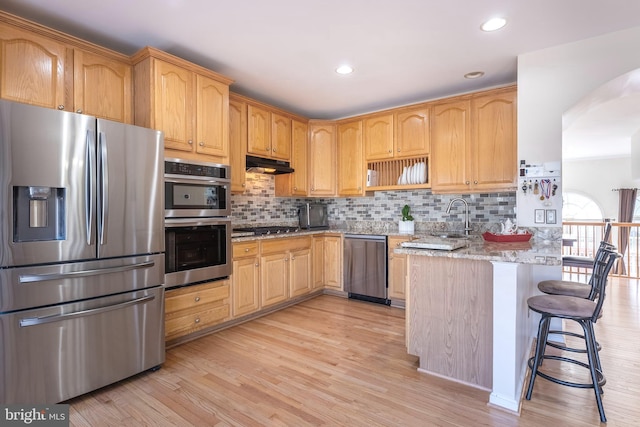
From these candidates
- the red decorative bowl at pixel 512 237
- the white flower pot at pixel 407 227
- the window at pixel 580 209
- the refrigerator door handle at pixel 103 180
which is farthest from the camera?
the window at pixel 580 209

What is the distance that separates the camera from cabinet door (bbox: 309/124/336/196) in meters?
4.42

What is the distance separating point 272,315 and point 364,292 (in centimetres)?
116

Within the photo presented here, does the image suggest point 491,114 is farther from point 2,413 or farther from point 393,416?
point 2,413

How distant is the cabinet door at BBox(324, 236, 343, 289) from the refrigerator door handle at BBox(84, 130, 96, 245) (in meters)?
2.78

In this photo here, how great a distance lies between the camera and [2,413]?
1691mm

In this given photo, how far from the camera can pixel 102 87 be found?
2.46 metres

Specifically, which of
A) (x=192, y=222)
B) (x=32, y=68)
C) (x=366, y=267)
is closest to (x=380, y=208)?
(x=366, y=267)

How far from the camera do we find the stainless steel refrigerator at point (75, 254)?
5.65ft

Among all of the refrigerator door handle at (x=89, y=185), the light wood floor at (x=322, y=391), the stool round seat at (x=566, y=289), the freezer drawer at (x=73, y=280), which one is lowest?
the light wood floor at (x=322, y=391)

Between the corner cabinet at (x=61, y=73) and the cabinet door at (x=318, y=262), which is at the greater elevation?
the corner cabinet at (x=61, y=73)

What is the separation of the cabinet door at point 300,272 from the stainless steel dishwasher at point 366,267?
1.58 feet

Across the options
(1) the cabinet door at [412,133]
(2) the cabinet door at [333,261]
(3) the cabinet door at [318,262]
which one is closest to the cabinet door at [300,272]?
(3) the cabinet door at [318,262]

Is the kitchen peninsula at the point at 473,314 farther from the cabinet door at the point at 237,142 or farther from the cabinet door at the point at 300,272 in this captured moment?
the cabinet door at the point at 237,142

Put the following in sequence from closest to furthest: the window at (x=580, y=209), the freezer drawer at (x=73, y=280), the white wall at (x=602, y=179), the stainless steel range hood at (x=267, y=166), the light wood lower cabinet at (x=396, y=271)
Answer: the freezer drawer at (x=73, y=280) < the stainless steel range hood at (x=267, y=166) < the light wood lower cabinet at (x=396, y=271) < the white wall at (x=602, y=179) < the window at (x=580, y=209)
